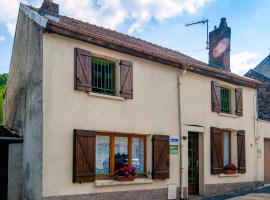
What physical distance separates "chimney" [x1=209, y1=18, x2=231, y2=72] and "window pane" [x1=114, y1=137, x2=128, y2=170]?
28.2 feet

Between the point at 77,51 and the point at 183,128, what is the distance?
4982mm

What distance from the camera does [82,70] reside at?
1116 centimetres

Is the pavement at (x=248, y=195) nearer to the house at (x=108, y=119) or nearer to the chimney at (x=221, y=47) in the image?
the house at (x=108, y=119)

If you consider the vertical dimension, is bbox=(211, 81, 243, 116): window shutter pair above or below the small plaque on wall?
above

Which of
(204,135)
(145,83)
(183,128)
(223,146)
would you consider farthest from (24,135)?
(223,146)

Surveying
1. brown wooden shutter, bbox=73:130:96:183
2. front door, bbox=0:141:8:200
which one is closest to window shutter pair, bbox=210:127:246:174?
brown wooden shutter, bbox=73:130:96:183

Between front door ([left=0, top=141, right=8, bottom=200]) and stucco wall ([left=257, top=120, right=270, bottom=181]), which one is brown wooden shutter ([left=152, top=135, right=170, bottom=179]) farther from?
stucco wall ([left=257, top=120, right=270, bottom=181])

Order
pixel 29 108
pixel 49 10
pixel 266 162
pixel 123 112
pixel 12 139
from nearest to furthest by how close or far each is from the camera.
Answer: pixel 29 108 < pixel 12 139 < pixel 49 10 < pixel 123 112 < pixel 266 162

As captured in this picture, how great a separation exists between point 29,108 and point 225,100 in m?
8.56

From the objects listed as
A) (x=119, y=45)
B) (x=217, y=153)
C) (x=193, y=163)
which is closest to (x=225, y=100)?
(x=217, y=153)

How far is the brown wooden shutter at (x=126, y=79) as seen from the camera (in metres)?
12.1

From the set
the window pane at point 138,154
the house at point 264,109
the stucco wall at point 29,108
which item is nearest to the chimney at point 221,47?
the house at point 264,109

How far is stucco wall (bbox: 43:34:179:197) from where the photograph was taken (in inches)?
409

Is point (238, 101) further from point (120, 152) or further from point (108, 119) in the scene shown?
point (108, 119)
